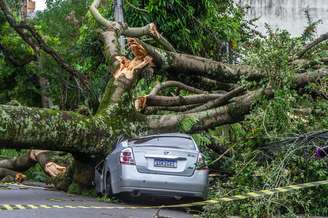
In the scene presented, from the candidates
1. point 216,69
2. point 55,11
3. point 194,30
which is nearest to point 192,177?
point 216,69

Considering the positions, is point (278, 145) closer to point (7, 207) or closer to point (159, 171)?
point (159, 171)

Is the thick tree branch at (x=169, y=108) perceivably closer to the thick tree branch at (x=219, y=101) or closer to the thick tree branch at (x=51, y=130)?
the thick tree branch at (x=219, y=101)

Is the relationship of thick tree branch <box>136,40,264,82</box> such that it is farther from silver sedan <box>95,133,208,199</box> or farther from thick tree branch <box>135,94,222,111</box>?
silver sedan <box>95,133,208,199</box>

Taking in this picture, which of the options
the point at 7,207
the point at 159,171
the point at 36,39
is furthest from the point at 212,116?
the point at 7,207

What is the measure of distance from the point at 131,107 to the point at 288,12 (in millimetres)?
19680

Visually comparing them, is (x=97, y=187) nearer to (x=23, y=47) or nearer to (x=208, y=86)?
(x=208, y=86)

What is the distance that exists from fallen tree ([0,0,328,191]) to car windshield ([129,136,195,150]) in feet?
4.66

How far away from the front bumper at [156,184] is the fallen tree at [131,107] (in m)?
1.81

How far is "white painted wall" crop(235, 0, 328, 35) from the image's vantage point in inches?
1218

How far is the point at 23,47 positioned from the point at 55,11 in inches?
524

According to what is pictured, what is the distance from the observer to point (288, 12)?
3127 centimetres

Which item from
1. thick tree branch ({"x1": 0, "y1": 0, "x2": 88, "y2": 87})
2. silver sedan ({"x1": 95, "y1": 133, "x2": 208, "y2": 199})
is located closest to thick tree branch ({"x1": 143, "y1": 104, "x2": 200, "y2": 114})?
thick tree branch ({"x1": 0, "y1": 0, "x2": 88, "y2": 87})

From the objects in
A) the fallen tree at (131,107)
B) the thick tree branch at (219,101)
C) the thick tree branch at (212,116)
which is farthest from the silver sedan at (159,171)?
the thick tree branch at (219,101)

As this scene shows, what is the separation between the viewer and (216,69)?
49.1 feet
